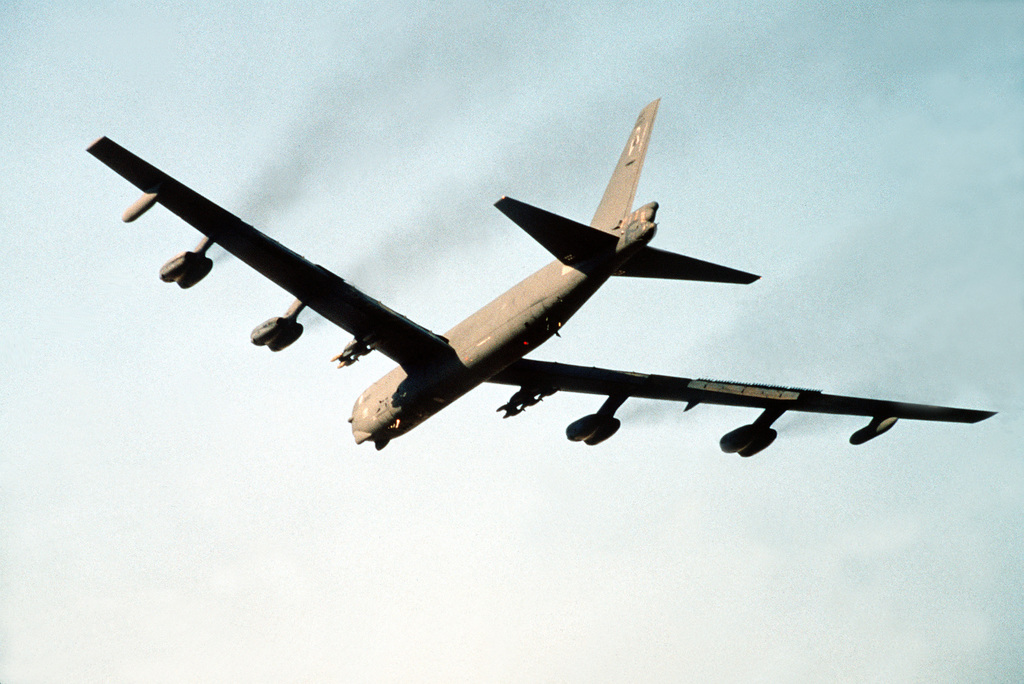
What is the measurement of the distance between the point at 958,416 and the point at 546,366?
41.5 feet

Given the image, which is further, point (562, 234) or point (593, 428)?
point (593, 428)

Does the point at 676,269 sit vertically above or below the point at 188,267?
below

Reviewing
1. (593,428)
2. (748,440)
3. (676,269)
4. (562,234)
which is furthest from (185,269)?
(748,440)

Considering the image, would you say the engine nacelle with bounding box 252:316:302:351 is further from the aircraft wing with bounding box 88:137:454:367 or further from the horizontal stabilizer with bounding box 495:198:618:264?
the horizontal stabilizer with bounding box 495:198:618:264

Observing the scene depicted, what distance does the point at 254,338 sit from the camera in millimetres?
22938

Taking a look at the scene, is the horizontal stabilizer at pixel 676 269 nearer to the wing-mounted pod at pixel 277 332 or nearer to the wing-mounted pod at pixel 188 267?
the wing-mounted pod at pixel 277 332

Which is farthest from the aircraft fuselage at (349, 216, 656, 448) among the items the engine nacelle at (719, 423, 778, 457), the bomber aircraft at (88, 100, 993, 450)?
the engine nacelle at (719, 423, 778, 457)

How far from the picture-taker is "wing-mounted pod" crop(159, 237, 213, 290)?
21.9 metres

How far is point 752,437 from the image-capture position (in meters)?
28.0

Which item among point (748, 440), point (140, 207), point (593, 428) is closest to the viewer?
point (140, 207)

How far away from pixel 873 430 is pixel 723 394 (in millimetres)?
4943

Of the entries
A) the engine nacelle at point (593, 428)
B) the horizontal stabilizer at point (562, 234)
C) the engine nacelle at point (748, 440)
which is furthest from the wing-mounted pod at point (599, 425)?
the horizontal stabilizer at point (562, 234)

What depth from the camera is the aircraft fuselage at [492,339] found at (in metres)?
21.9

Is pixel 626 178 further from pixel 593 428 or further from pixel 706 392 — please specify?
pixel 593 428
